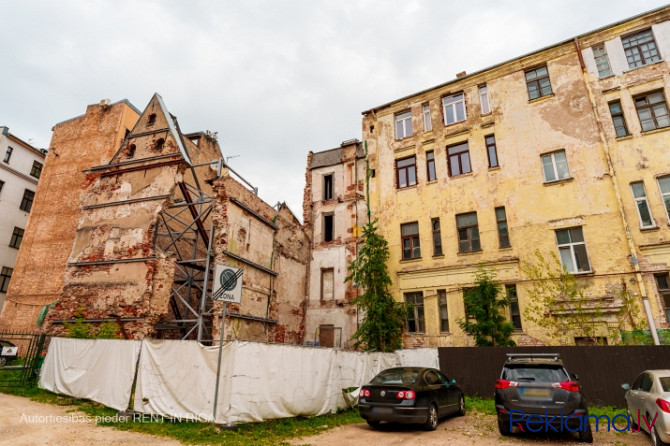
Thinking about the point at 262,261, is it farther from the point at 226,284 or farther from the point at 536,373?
the point at 536,373

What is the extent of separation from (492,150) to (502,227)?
4253mm

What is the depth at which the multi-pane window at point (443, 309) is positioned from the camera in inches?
694

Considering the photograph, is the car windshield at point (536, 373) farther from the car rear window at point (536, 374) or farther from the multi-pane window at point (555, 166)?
the multi-pane window at point (555, 166)

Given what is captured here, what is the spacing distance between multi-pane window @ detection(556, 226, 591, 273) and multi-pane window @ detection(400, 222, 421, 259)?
21.1 ft

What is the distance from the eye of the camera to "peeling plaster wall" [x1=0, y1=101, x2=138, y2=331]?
2327cm

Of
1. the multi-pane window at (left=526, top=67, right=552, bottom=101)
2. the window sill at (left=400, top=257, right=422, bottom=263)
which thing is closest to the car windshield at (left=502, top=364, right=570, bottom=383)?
the window sill at (left=400, top=257, right=422, bottom=263)

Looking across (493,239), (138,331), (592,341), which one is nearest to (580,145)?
(493,239)

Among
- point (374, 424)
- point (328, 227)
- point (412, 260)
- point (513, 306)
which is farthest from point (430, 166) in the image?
point (374, 424)

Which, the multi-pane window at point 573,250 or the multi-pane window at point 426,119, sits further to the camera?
the multi-pane window at point 426,119

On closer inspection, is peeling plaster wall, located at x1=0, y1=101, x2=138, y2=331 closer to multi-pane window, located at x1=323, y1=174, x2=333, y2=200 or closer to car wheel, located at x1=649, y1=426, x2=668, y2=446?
multi-pane window, located at x1=323, y1=174, x2=333, y2=200

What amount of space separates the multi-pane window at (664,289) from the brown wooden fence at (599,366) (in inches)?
108

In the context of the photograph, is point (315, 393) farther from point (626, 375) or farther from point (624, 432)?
point (626, 375)

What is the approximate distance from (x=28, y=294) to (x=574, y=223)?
31.4 meters

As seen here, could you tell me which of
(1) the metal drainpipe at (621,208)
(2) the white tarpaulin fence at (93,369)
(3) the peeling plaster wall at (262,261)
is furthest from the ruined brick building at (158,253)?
(1) the metal drainpipe at (621,208)
